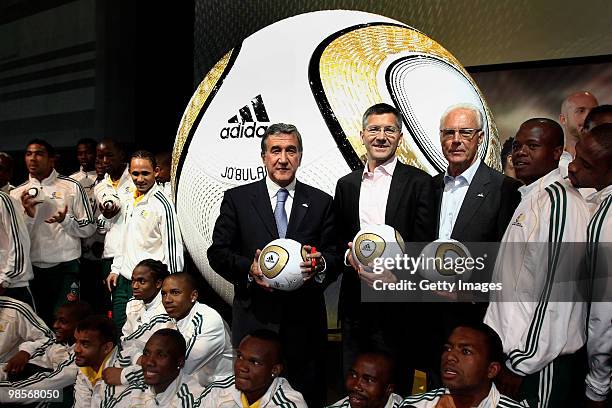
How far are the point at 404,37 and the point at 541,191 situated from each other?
98cm

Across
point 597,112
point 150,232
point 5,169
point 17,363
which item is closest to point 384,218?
point 597,112

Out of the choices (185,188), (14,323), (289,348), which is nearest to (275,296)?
(289,348)

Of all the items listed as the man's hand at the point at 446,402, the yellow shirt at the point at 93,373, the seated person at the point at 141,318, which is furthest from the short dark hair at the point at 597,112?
the yellow shirt at the point at 93,373

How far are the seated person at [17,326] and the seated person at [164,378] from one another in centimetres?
80

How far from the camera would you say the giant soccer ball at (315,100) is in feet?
8.39

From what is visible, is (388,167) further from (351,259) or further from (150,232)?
(150,232)

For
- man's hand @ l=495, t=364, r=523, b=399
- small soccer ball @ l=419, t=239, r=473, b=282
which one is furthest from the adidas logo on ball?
man's hand @ l=495, t=364, r=523, b=399

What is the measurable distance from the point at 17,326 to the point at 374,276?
1.80 metres

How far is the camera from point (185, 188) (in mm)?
2932

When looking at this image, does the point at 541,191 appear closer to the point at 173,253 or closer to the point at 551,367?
the point at 551,367

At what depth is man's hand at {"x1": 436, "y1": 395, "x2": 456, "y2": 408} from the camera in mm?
2104

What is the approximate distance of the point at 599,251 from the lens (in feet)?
6.41

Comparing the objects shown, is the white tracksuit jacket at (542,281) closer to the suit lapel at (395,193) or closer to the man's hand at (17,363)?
the suit lapel at (395,193)

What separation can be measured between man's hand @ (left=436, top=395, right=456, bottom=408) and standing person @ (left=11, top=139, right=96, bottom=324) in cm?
231
